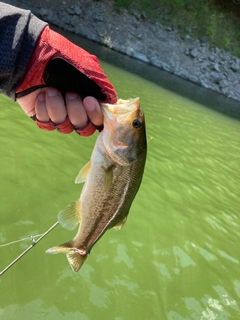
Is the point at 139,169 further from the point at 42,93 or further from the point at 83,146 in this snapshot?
the point at 83,146

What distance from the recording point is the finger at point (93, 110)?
81.5 inches

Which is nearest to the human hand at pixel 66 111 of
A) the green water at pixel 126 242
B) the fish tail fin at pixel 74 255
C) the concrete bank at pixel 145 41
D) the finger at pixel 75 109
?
the finger at pixel 75 109

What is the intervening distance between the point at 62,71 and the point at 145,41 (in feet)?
80.6

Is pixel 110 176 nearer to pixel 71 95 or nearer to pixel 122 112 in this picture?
pixel 122 112

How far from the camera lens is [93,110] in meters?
2.11

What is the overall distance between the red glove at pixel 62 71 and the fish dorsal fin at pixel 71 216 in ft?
2.64

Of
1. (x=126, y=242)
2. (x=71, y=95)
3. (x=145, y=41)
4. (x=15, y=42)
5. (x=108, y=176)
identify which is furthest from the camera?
(x=145, y=41)

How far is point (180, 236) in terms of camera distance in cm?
581

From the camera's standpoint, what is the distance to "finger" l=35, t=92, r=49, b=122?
7.01 ft

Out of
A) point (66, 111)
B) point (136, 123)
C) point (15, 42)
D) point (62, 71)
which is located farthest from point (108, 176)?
point (15, 42)

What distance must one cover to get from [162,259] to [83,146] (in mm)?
3166

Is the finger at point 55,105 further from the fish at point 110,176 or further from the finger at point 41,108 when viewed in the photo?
the fish at point 110,176

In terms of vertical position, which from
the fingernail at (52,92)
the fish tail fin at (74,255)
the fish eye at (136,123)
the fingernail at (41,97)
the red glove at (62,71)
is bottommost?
the fish tail fin at (74,255)

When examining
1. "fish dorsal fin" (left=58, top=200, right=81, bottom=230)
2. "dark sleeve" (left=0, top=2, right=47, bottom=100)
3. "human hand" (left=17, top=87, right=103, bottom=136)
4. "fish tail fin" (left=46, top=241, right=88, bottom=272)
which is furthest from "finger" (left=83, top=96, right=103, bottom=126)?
"fish tail fin" (left=46, top=241, right=88, bottom=272)
